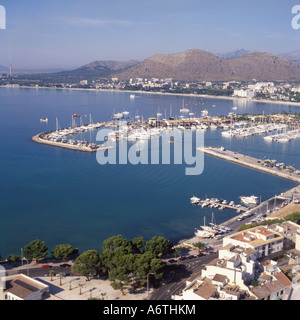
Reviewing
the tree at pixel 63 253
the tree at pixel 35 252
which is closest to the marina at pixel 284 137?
the tree at pixel 63 253

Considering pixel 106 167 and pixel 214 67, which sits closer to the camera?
pixel 106 167

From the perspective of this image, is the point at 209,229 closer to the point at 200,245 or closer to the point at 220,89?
the point at 200,245

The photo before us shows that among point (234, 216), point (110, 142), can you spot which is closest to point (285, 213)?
point (234, 216)

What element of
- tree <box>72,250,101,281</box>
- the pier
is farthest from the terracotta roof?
the pier

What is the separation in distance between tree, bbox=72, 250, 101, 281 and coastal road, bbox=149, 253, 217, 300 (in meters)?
0.65

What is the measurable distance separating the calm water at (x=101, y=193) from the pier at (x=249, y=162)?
0.22 metres

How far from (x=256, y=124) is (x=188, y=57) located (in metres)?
30.0

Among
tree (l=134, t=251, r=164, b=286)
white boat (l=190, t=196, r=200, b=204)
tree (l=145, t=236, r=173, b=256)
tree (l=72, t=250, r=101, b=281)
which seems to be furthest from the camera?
white boat (l=190, t=196, r=200, b=204)

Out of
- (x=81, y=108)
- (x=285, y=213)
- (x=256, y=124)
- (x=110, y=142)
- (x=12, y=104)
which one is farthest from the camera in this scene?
(x=12, y=104)

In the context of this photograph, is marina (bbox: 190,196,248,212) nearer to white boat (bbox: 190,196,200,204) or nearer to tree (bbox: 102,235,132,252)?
white boat (bbox: 190,196,200,204)

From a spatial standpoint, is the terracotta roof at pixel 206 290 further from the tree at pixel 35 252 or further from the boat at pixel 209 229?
the tree at pixel 35 252

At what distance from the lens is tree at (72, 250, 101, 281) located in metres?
3.56
